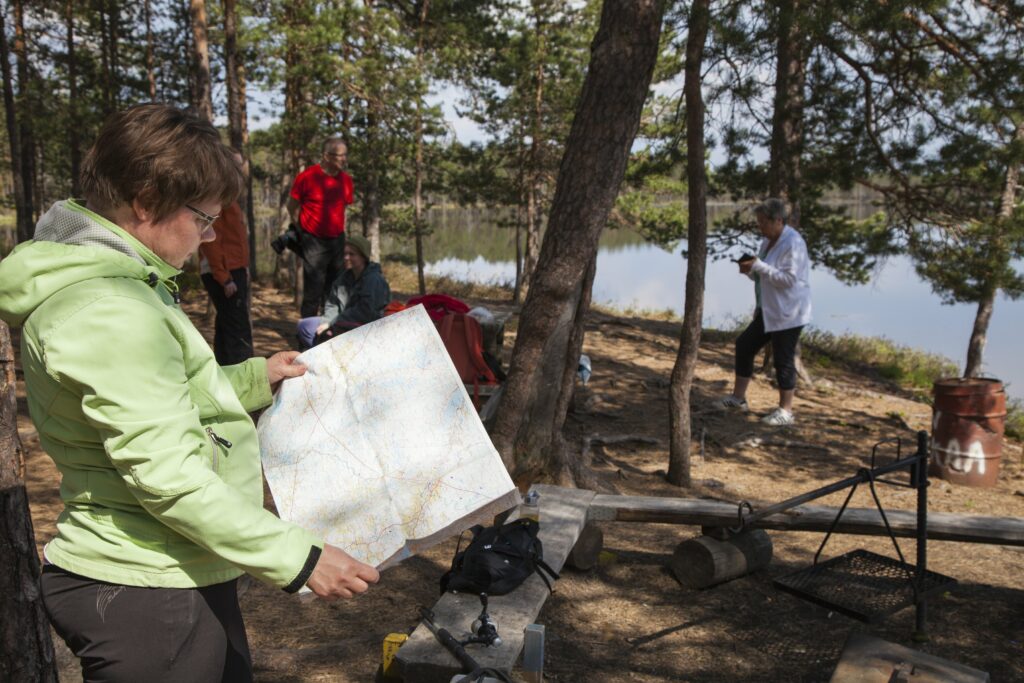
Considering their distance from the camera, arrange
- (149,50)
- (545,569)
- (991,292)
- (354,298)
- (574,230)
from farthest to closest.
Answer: (149,50)
(991,292)
(354,298)
(574,230)
(545,569)

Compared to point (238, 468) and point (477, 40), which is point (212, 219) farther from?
point (477, 40)

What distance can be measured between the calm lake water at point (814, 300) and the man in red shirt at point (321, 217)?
624cm

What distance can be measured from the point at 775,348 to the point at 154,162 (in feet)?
22.8

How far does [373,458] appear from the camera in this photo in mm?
2342

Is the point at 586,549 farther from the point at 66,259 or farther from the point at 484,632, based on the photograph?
the point at 66,259

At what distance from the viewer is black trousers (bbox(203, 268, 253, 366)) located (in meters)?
6.64

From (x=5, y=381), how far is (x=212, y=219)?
50.1 inches

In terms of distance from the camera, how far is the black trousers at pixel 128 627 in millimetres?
1523

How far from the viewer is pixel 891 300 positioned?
30781 mm

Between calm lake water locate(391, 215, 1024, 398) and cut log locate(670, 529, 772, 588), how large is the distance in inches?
217

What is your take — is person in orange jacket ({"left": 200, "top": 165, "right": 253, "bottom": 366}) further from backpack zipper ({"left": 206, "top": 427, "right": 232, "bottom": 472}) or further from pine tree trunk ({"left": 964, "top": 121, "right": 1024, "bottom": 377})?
pine tree trunk ({"left": 964, "top": 121, "right": 1024, "bottom": 377})

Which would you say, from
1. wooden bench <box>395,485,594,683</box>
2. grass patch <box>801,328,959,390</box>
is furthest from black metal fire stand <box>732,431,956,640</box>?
grass patch <box>801,328,959,390</box>

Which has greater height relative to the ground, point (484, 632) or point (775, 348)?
point (775, 348)

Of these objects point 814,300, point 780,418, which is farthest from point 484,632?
point 814,300
